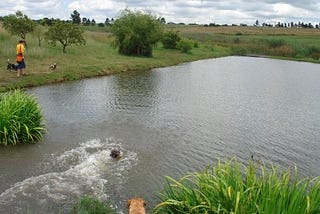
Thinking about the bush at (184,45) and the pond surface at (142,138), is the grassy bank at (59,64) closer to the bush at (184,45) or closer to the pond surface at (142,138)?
the pond surface at (142,138)

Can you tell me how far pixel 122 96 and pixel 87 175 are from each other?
1405 cm

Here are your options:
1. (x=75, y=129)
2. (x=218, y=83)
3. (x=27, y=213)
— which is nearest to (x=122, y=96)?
(x=75, y=129)

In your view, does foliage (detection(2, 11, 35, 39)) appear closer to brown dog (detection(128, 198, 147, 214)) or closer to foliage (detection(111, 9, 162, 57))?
foliage (detection(111, 9, 162, 57))

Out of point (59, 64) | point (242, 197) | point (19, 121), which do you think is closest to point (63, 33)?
point (59, 64)

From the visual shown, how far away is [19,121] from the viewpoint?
1445 cm

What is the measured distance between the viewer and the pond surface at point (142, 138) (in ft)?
36.2

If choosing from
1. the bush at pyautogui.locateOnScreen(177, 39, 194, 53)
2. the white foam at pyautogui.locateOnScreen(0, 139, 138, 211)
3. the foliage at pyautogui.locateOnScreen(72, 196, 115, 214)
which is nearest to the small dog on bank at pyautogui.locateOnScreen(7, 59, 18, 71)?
the white foam at pyautogui.locateOnScreen(0, 139, 138, 211)

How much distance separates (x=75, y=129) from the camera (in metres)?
17.1

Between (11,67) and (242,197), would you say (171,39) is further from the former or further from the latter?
(242,197)

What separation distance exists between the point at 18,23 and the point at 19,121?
2754cm

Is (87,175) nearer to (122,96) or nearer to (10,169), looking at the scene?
(10,169)

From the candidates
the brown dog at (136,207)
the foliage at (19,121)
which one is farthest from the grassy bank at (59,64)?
the brown dog at (136,207)

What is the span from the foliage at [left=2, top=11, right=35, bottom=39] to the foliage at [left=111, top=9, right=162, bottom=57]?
13.0m

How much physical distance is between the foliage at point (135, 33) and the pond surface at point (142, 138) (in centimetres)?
1863
